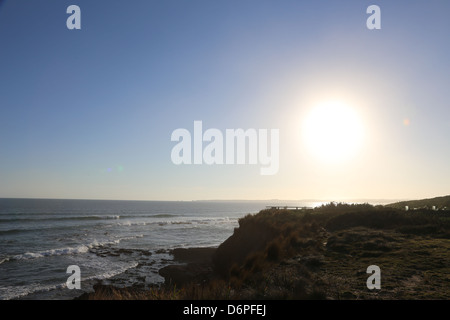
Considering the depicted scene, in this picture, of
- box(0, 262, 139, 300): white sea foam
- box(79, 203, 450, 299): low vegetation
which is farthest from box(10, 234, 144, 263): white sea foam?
box(79, 203, 450, 299): low vegetation

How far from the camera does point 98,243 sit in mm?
39188

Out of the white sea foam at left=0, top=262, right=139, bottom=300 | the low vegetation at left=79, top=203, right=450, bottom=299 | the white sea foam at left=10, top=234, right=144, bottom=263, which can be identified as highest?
the low vegetation at left=79, top=203, right=450, bottom=299

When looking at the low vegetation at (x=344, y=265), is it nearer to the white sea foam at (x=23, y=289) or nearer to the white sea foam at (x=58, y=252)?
Result: the white sea foam at (x=23, y=289)

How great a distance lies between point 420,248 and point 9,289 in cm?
2740

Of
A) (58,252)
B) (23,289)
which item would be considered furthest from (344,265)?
(58,252)

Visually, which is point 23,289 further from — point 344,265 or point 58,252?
point 344,265

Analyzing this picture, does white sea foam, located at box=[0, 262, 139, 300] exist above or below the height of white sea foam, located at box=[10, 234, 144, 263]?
above

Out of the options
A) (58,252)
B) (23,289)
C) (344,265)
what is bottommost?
(58,252)

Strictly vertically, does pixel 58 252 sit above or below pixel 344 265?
below

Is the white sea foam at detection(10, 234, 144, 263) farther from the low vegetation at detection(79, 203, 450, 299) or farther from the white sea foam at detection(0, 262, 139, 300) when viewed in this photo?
the low vegetation at detection(79, 203, 450, 299)

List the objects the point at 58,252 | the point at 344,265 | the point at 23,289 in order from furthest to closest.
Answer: the point at 58,252
the point at 23,289
the point at 344,265

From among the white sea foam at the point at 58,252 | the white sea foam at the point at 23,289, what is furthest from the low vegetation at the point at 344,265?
the white sea foam at the point at 58,252
